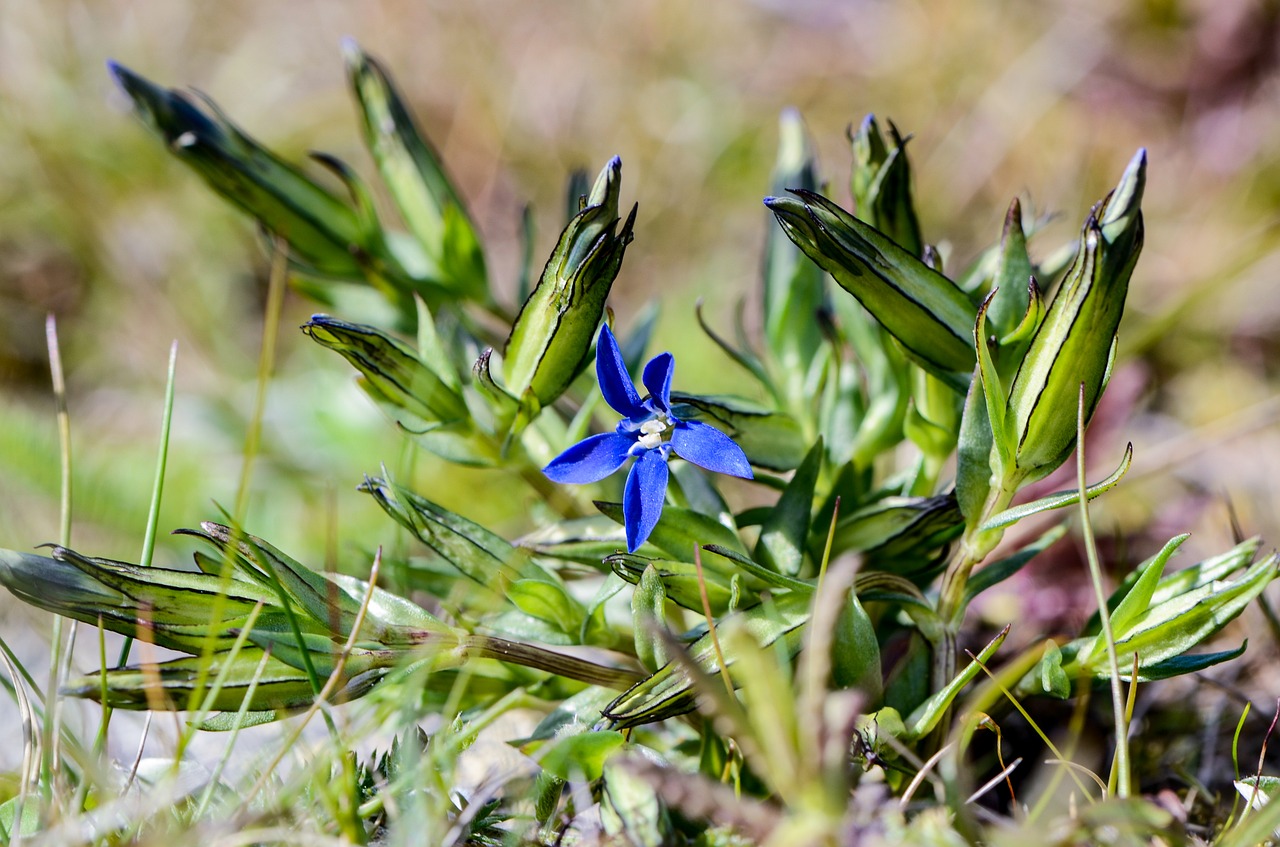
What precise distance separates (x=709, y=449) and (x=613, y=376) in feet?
0.55

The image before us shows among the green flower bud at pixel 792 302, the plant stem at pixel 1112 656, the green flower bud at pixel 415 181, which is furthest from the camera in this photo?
the green flower bud at pixel 415 181

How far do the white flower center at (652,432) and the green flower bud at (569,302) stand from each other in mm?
207

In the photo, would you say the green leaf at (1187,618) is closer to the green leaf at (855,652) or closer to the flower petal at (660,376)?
the green leaf at (855,652)

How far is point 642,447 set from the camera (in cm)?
141

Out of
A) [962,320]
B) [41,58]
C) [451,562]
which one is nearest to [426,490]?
[451,562]

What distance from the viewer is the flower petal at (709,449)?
4.24ft

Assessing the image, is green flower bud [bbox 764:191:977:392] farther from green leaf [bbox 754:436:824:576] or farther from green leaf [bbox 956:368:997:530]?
green leaf [bbox 754:436:824:576]

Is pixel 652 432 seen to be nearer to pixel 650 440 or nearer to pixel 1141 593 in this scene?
pixel 650 440

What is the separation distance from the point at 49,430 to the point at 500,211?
193 centimetres

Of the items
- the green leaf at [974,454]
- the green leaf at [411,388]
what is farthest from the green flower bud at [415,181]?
the green leaf at [974,454]

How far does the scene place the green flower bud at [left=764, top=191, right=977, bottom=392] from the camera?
1439mm

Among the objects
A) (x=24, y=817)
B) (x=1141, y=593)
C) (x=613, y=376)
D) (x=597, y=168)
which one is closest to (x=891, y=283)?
(x=613, y=376)

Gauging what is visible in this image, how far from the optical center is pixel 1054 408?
4.72 feet

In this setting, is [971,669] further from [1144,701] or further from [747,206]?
[747,206]
